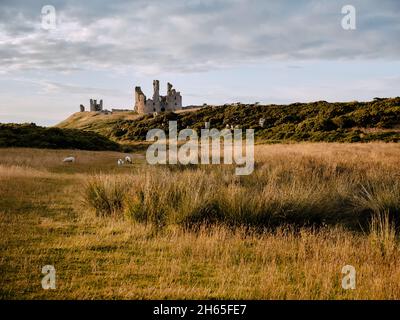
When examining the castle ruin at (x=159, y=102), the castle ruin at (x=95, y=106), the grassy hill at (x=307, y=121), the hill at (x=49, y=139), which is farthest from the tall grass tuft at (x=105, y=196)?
the castle ruin at (x=95, y=106)

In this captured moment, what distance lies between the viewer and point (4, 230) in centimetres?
809

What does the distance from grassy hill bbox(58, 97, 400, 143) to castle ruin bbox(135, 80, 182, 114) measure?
31.6 metres

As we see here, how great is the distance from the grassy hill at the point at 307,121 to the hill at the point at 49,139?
13931 millimetres

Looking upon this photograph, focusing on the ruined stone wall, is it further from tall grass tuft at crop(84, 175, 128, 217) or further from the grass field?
tall grass tuft at crop(84, 175, 128, 217)

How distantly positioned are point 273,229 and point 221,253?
77.6 inches

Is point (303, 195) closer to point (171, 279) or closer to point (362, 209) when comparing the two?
point (362, 209)

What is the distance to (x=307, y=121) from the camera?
5194 centimetres

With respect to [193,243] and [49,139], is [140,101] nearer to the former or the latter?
[49,139]

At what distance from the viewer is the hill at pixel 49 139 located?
45.7m

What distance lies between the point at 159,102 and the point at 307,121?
7049cm

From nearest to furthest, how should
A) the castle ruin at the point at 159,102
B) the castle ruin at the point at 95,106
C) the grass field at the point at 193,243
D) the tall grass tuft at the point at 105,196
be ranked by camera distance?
the grass field at the point at 193,243, the tall grass tuft at the point at 105,196, the castle ruin at the point at 159,102, the castle ruin at the point at 95,106

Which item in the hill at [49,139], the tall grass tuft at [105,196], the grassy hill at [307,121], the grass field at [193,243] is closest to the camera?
the grass field at [193,243]

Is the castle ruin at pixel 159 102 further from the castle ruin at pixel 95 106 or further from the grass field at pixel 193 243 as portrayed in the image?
the grass field at pixel 193 243

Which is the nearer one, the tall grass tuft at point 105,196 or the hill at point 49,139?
the tall grass tuft at point 105,196
